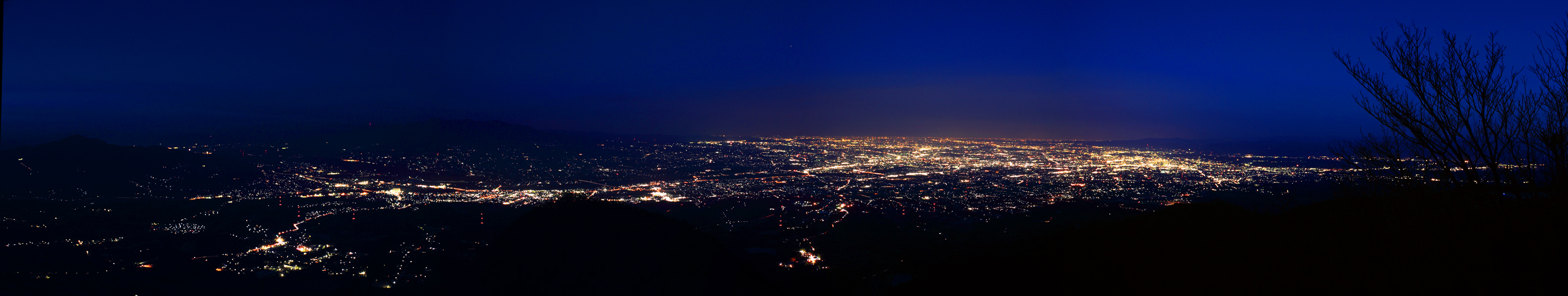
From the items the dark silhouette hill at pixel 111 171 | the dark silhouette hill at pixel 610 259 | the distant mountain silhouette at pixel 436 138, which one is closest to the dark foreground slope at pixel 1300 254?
the dark silhouette hill at pixel 610 259

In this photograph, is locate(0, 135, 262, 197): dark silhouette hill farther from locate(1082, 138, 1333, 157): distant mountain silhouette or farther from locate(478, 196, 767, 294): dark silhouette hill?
locate(1082, 138, 1333, 157): distant mountain silhouette

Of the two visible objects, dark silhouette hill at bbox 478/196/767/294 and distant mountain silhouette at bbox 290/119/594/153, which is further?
distant mountain silhouette at bbox 290/119/594/153

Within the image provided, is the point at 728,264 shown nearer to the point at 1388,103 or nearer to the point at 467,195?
the point at 1388,103

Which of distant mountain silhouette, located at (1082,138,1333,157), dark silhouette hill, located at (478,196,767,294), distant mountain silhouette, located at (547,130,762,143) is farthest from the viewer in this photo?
distant mountain silhouette, located at (547,130,762,143)

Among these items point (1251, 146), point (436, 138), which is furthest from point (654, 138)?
point (1251, 146)

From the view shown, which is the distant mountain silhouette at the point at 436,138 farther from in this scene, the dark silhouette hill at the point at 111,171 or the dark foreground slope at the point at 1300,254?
the dark foreground slope at the point at 1300,254

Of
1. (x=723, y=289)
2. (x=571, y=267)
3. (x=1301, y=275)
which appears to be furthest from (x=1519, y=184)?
(x=571, y=267)

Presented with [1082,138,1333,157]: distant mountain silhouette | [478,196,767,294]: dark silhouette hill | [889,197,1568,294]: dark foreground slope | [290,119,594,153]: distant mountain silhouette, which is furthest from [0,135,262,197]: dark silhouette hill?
[1082,138,1333,157]: distant mountain silhouette
